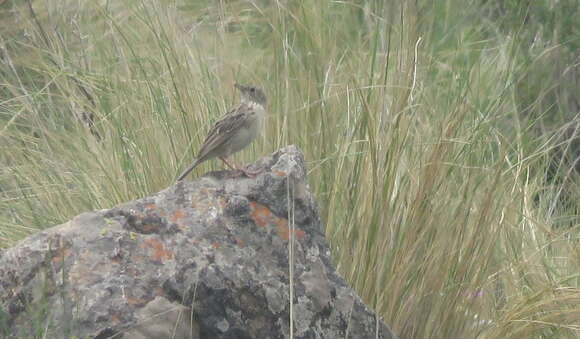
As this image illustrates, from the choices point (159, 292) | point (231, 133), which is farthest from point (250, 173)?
point (159, 292)

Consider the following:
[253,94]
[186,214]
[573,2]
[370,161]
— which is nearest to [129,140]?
[253,94]

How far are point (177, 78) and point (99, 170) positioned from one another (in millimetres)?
571

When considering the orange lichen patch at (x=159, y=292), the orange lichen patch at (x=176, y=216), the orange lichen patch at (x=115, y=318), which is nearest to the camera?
the orange lichen patch at (x=115, y=318)

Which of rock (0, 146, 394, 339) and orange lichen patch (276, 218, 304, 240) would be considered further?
orange lichen patch (276, 218, 304, 240)

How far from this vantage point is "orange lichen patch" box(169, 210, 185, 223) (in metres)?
3.13

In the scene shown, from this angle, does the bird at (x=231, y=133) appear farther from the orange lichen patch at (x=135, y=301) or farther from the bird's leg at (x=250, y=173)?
the orange lichen patch at (x=135, y=301)

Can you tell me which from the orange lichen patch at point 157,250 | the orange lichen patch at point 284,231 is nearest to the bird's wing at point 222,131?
the orange lichen patch at point 284,231

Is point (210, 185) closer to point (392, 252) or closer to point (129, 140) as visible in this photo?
point (392, 252)

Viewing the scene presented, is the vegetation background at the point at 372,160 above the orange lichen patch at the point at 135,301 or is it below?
below

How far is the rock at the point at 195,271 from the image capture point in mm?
2855

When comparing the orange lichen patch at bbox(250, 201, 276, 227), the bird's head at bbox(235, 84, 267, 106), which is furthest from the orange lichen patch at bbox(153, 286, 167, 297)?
the bird's head at bbox(235, 84, 267, 106)

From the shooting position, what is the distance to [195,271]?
2.97 metres

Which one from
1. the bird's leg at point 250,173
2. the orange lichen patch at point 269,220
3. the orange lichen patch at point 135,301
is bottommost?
the orange lichen patch at point 135,301

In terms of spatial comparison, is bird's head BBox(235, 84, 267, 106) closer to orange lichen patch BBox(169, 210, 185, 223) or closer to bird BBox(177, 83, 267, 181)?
bird BBox(177, 83, 267, 181)
